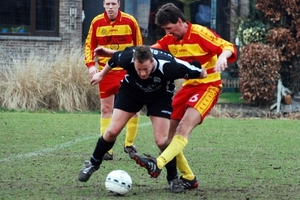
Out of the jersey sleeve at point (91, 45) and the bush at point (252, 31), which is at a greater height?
the jersey sleeve at point (91, 45)

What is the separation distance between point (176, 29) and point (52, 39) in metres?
15.6

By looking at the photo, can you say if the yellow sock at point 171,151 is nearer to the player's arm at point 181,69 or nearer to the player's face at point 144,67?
the player's arm at point 181,69

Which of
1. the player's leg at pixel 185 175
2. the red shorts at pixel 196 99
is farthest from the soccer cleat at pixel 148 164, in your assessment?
the red shorts at pixel 196 99

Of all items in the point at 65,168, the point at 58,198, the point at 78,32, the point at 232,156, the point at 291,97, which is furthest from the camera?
the point at 78,32

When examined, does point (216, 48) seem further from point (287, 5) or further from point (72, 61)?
point (287, 5)

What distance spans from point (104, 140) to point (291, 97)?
42.1ft

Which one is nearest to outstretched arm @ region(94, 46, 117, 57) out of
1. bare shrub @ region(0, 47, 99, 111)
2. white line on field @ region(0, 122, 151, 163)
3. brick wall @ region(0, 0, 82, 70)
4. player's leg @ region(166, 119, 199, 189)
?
player's leg @ region(166, 119, 199, 189)

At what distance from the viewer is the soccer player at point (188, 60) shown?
26.6 ft

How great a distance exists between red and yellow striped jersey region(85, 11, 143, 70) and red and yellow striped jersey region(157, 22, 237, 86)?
98.0 inches

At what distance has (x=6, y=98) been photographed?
17953 mm

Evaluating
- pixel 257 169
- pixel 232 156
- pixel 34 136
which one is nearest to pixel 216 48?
pixel 257 169

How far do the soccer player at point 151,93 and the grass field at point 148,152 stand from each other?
429 mm

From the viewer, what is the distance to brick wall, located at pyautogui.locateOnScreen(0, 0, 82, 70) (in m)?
23.3

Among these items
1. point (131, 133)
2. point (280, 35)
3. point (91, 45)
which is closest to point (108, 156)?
point (131, 133)
